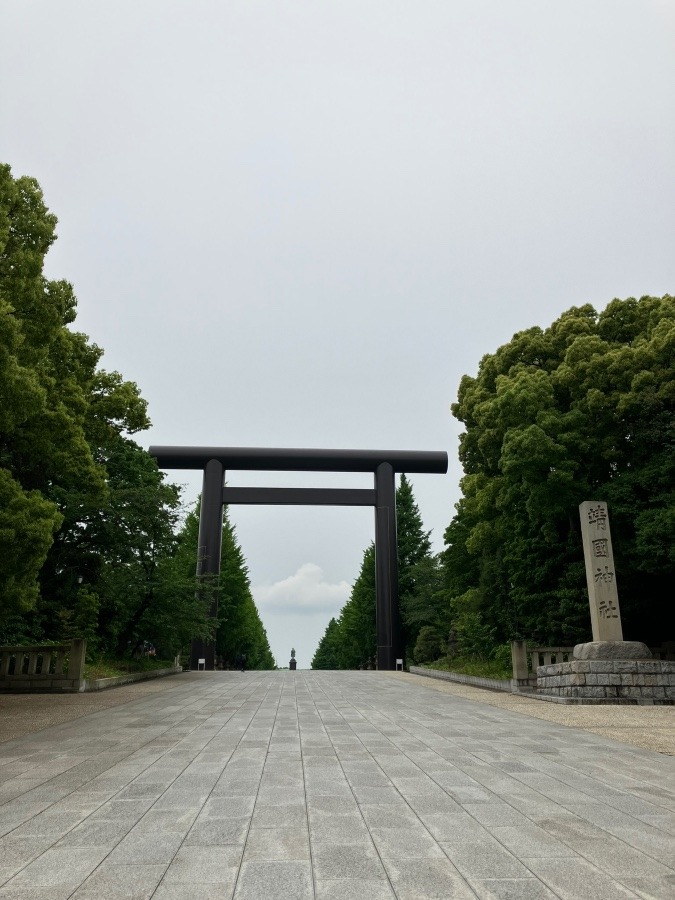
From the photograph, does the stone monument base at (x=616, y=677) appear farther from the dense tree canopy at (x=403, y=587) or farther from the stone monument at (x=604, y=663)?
the dense tree canopy at (x=403, y=587)

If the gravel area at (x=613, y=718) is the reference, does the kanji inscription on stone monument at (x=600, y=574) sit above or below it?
above

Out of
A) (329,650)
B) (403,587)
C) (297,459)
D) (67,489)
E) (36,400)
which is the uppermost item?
(297,459)

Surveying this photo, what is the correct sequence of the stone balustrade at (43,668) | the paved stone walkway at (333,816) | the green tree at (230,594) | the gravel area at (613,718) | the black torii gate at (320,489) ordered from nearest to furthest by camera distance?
the paved stone walkway at (333,816), the gravel area at (613,718), the stone balustrade at (43,668), the black torii gate at (320,489), the green tree at (230,594)

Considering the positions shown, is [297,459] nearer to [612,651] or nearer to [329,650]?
[612,651]

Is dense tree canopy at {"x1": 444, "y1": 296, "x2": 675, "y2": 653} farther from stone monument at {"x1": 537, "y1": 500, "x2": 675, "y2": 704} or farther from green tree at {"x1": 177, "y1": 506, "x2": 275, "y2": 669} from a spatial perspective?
green tree at {"x1": 177, "y1": 506, "x2": 275, "y2": 669}

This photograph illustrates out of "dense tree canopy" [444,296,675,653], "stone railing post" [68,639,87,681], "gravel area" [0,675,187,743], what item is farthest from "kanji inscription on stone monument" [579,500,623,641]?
"stone railing post" [68,639,87,681]

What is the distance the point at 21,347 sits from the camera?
10.5 m

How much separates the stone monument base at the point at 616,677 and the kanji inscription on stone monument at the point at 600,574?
528 mm

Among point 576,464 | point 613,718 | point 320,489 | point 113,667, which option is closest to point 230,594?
point 320,489

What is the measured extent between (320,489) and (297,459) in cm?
197

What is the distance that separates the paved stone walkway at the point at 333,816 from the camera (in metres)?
2.83

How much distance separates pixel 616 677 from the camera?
39.6 feet

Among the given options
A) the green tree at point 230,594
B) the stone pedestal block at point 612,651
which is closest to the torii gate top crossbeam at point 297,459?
the green tree at point 230,594

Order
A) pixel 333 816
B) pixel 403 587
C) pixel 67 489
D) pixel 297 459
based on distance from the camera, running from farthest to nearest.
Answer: pixel 403 587, pixel 297 459, pixel 67 489, pixel 333 816
